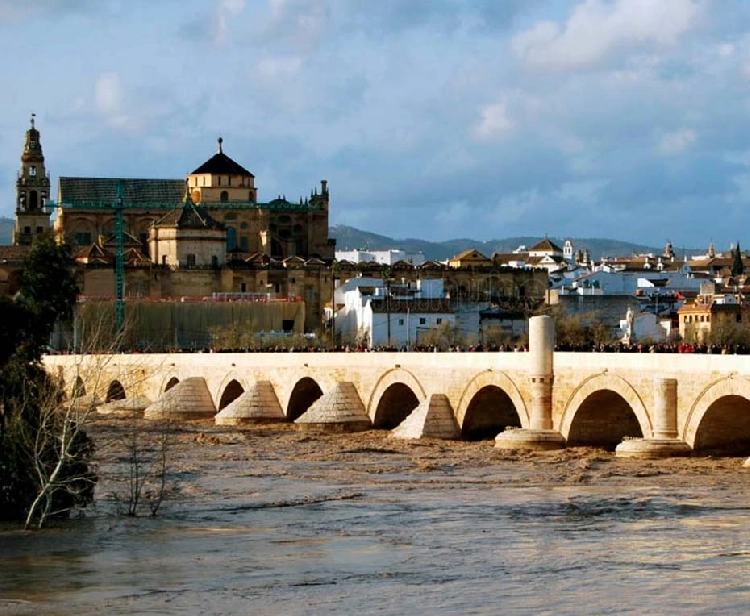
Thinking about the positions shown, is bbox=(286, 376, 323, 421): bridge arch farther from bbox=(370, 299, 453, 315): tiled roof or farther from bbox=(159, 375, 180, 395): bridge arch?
bbox=(370, 299, 453, 315): tiled roof

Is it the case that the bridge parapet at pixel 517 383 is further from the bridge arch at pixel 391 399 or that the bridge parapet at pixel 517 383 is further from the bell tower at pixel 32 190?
the bell tower at pixel 32 190

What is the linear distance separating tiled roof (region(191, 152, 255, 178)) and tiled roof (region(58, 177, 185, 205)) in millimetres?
1950

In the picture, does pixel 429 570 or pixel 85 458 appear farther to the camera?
pixel 85 458

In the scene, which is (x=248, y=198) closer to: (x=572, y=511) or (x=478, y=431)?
(x=478, y=431)

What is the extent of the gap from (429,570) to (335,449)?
67.7ft

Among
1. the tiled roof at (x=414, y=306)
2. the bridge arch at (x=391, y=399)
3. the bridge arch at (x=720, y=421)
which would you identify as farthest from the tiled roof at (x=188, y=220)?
the bridge arch at (x=720, y=421)

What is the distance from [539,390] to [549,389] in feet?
0.74

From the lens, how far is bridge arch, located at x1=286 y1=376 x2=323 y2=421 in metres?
60.6

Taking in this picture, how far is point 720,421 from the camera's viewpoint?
133ft

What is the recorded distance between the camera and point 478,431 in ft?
166

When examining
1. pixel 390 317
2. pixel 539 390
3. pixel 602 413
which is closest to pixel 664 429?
pixel 602 413

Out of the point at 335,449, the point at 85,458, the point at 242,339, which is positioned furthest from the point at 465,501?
the point at 242,339

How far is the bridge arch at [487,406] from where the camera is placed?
157ft

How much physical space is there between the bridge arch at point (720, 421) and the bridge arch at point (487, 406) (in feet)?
22.2
